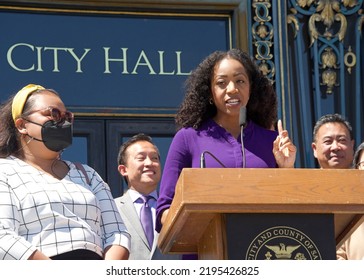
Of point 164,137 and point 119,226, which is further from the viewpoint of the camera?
point 164,137

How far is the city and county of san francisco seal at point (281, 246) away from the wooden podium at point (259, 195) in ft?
0.04

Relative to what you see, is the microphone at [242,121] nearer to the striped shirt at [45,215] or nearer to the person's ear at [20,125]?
the striped shirt at [45,215]

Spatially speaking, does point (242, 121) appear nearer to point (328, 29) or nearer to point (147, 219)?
point (147, 219)

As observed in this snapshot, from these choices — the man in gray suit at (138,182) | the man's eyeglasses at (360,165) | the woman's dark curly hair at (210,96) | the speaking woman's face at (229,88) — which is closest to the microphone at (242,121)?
the speaking woman's face at (229,88)

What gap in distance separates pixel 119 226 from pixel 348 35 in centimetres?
383

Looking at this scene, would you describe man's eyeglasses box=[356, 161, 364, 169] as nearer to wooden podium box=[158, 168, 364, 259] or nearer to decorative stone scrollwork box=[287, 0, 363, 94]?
wooden podium box=[158, 168, 364, 259]

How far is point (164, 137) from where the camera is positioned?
29.2 feet

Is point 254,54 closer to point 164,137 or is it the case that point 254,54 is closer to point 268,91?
point 164,137

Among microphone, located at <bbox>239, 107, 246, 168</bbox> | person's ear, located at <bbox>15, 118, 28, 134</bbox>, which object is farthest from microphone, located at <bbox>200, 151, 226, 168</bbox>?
person's ear, located at <bbox>15, 118, 28, 134</bbox>

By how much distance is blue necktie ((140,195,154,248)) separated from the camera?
703cm

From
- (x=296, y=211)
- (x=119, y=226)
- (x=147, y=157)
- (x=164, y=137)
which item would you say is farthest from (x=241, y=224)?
(x=164, y=137)

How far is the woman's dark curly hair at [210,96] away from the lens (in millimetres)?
5992

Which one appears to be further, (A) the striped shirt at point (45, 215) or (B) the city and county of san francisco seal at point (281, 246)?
(A) the striped shirt at point (45, 215)

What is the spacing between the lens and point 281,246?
16.0 ft
